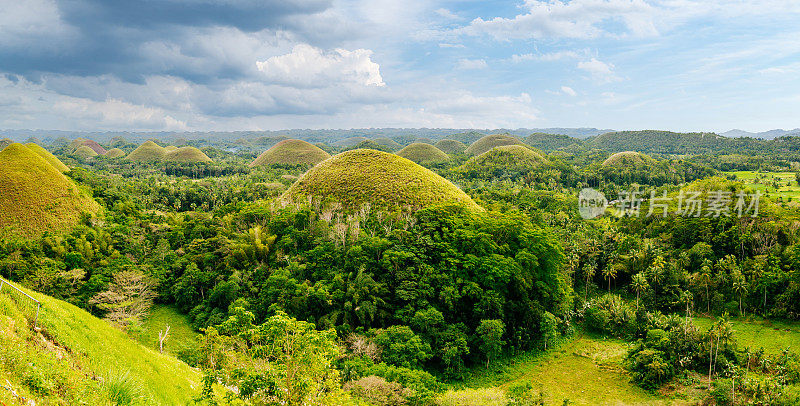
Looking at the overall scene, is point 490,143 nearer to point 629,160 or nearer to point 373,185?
point 629,160

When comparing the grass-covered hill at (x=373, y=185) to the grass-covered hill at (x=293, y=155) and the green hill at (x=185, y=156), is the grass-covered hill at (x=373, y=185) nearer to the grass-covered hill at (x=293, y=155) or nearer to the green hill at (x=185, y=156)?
the grass-covered hill at (x=293, y=155)

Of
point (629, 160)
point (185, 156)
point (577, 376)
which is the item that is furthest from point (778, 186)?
point (185, 156)

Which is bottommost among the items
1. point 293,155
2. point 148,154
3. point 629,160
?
point 148,154

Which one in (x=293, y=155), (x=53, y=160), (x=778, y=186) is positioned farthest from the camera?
(x=293, y=155)

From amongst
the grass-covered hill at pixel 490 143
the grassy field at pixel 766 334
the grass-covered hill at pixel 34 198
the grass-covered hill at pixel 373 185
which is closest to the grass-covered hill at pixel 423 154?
the grass-covered hill at pixel 490 143

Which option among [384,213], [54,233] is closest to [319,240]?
[384,213]

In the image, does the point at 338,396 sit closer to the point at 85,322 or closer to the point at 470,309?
the point at 85,322

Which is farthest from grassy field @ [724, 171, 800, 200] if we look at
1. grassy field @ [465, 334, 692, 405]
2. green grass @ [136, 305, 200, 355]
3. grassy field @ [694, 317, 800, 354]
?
green grass @ [136, 305, 200, 355]

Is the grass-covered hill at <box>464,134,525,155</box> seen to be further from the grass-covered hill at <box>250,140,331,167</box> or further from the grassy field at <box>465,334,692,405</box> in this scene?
the grassy field at <box>465,334,692,405</box>
